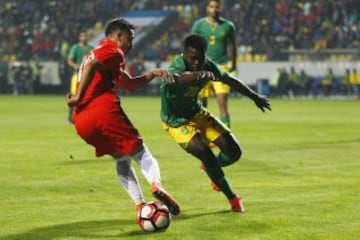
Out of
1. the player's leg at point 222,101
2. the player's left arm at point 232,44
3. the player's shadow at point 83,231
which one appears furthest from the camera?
the player's left arm at point 232,44

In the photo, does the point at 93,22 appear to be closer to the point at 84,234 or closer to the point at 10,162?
the point at 10,162

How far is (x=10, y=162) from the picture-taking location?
14.8 metres

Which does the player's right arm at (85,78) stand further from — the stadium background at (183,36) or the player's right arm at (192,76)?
the stadium background at (183,36)

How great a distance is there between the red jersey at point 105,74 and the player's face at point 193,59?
1.08m

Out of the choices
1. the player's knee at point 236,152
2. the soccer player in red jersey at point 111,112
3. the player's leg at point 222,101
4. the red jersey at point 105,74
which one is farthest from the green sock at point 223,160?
the player's leg at point 222,101

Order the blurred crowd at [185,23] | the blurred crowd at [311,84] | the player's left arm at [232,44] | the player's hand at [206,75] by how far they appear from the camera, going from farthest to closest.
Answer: the blurred crowd at [185,23] < the blurred crowd at [311,84] < the player's left arm at [232,44] < the player's hand at [206,75]

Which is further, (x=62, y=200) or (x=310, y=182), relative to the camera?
(x=310, y=182)

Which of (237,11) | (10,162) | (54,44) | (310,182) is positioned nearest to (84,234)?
(310,182)

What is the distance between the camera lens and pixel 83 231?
8438 millimetres

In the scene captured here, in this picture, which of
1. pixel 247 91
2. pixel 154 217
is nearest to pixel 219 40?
pixel 247 91

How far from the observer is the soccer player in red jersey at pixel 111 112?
8.34 m

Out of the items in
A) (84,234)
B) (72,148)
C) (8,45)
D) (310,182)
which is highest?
(84,234)

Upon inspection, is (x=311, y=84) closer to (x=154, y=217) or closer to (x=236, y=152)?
(x=236, y=152)

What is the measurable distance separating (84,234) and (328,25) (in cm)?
3917
